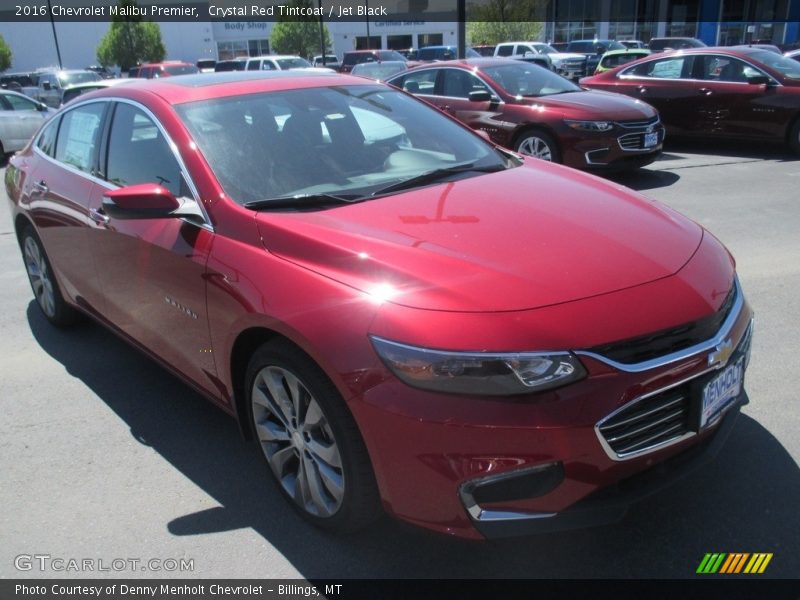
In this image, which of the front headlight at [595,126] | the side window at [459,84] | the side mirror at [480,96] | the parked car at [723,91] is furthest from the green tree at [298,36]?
the front headlight at [595,126]

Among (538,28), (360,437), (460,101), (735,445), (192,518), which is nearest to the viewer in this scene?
(360,437)

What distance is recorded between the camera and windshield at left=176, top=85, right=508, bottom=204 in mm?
3176

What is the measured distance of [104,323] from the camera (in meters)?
4.16

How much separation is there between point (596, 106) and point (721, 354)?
286 inches

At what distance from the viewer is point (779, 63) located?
10.9 m

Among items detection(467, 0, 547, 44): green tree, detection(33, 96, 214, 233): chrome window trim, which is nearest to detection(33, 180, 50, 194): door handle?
detection(33, 96, 214, 233): chrome window trim

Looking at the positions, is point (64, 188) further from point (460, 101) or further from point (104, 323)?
point (460, 101)

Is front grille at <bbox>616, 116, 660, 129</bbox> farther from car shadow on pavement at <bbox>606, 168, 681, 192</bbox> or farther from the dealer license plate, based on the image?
the dealer license plate

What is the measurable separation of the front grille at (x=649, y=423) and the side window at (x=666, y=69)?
10503mm

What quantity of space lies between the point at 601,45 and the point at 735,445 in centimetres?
3261

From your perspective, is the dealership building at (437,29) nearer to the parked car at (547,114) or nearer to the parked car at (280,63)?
the parked car at (280,63)

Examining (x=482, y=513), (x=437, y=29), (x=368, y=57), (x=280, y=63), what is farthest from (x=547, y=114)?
(x=437, y=29)

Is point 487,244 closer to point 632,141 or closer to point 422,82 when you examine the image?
point 632,141

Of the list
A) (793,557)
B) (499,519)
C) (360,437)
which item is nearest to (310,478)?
(360,437)
